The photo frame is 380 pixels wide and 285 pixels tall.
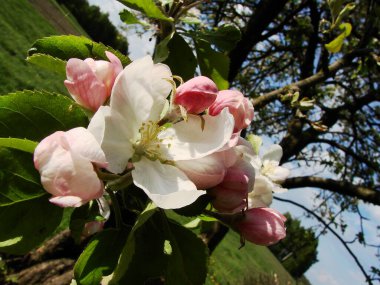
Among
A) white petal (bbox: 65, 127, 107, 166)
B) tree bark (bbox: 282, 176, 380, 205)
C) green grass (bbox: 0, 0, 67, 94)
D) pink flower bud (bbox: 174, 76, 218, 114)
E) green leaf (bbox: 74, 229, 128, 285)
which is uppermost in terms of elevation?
pink flower bud (bbox: 174, 76, 218, 114)

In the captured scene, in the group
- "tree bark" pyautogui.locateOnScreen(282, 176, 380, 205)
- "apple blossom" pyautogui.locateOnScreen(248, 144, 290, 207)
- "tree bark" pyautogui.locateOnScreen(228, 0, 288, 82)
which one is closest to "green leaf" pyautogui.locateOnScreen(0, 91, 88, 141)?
"apple blossom" pyautogui.locateOnScreen(248, 144, 290, 207)

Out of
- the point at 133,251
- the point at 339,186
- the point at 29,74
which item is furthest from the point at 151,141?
the point at 29,74

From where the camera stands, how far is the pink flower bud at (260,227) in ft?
3.02

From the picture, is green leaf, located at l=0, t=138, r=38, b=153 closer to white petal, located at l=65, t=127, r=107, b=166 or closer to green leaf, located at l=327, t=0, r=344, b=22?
white petal, located at l=65, t=127, r=107, b=166

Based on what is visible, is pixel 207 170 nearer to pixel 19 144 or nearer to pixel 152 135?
pixel 152 135

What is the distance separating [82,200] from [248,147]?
0.37 metres

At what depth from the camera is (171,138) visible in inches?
33.4

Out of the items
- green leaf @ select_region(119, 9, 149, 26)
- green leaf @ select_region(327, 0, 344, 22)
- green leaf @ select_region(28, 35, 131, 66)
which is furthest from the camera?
green leaf @ select_region(327, 0, 344, 22)

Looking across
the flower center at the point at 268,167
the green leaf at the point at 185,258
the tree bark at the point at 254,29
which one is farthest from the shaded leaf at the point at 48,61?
the tree bark at the point at 254,29

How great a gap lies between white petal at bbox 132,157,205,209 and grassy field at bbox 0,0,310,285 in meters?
8.38

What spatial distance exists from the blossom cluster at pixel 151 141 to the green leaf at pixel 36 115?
50 millimetres

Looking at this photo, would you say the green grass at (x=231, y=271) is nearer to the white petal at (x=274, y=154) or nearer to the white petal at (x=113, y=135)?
the white petal at (x=274, y=154)

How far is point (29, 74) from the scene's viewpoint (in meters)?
10.6

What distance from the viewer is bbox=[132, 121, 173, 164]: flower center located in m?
0.83
